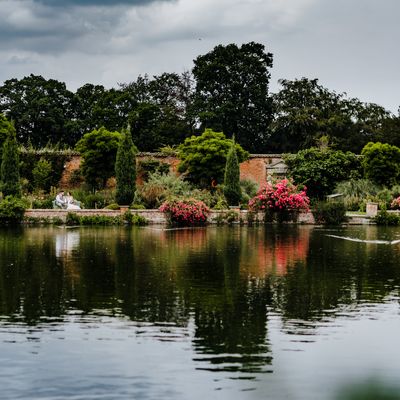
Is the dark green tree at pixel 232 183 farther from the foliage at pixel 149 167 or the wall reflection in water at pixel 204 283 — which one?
the wall reflection in water at pixel 204 283

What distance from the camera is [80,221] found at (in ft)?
96.4

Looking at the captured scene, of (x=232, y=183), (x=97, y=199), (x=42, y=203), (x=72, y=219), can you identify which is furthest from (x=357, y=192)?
(x=42, y=203)

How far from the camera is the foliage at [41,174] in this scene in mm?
36562

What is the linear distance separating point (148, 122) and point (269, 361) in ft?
139

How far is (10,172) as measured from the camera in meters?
30.8

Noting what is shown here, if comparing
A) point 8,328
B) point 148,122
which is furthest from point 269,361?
point 148,122

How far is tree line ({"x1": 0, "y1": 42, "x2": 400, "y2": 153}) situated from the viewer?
4981 centimetres

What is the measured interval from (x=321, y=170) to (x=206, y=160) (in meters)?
5.04

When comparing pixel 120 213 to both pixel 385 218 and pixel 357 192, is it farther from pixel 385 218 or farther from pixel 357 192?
pixel 357 192

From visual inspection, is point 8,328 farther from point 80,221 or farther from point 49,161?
point 49,161

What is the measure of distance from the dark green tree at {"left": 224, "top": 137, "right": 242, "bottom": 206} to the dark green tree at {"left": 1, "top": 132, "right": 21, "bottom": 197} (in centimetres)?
821

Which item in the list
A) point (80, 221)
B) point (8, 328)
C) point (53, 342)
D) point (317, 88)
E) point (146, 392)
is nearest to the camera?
point (146, 392)

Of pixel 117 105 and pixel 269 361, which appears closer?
pixel 269 361

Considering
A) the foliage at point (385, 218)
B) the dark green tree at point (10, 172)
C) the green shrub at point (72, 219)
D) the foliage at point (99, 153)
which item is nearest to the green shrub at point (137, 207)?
the green shrub at point (72, 219)
